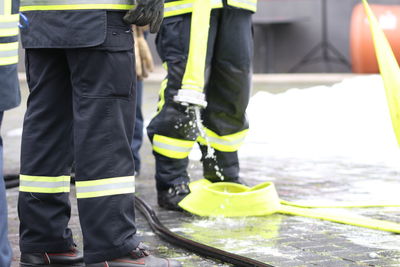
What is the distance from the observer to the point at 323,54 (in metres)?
17.7

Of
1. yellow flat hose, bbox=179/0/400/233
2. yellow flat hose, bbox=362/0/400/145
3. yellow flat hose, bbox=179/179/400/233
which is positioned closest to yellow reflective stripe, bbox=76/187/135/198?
yellow flat hose, bbox=179/0/400/233

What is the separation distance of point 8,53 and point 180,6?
1.79 m

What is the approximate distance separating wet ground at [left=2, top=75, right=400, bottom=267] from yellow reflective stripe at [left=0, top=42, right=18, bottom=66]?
→ 114 cm

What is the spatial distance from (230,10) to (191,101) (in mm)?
841

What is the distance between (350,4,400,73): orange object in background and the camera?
15.4 m

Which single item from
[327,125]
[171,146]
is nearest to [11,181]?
[171,146]

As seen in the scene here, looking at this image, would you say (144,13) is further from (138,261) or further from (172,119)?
(172,119)

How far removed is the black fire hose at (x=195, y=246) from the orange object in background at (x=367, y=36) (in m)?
11.5

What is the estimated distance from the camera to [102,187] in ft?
11.0

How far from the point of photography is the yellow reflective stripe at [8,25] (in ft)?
9.99

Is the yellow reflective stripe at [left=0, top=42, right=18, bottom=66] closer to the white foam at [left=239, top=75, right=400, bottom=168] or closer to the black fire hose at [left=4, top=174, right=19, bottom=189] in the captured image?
the black fire hose at [left=4, top=174, right=19, bottom=189]

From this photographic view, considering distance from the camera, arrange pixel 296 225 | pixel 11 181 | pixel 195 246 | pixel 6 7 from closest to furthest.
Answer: pixel 6 7
pixel 195 246
pixel 296 225
pixel 11 181

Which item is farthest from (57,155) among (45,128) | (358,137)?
(358,137)

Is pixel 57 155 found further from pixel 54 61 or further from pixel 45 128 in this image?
pixel 54 61
